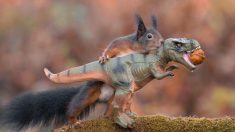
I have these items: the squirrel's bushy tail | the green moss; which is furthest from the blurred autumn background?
the green moss

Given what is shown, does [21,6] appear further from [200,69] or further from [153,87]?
[200,69]

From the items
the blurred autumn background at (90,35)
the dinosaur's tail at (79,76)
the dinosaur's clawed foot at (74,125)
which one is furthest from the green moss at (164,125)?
the blurred autumn background at (90,35)

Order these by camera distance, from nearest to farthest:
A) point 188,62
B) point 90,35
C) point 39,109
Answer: point 188,62, point 39,109, point 90,35

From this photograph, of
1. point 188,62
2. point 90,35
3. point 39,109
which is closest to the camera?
point 188,62

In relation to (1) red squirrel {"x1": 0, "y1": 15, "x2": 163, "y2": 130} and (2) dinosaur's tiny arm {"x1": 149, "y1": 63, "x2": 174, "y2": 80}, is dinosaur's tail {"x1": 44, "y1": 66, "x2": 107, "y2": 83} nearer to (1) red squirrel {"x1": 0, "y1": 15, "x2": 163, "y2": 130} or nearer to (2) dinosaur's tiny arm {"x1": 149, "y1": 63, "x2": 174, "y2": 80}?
(1) red squirrel {"x1": 0, "y1": 15, "x2": 163, "y2": 130}

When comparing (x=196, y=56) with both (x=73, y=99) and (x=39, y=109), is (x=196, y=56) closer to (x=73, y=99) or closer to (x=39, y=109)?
(x=73, y=99)

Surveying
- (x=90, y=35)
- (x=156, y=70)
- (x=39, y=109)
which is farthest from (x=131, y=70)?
(x=90, y=35)
